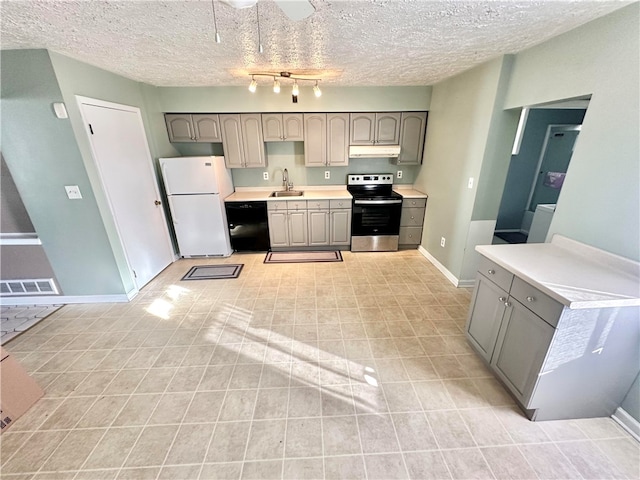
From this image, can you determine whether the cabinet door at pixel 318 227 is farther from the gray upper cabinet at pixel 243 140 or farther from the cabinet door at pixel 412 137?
the cabinet door at pixel 412 137

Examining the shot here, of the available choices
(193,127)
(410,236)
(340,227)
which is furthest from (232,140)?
(410,236)

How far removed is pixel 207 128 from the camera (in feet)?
12.2

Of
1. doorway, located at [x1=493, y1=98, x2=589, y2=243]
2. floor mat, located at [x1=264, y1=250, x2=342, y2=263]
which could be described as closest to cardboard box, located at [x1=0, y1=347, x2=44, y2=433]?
floor mat, located at [x1=264, y1=250, x2=342, y2=263]

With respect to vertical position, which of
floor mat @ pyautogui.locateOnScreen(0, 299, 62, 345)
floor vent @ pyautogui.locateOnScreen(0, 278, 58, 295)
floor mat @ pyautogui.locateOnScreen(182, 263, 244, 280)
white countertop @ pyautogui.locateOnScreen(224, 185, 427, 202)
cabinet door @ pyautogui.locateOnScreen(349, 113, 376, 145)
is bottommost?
floor mat @ pyautogui.locateOnScreen(0, 299, 62, 345)

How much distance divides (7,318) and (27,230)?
95 cm

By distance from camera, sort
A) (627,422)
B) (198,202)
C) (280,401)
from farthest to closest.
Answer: (198,202), (280,401), (627,422)

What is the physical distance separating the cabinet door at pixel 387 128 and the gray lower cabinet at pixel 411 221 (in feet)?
3.14

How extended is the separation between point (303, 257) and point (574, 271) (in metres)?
3.01

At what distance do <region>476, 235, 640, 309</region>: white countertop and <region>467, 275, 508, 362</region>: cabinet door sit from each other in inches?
9.4

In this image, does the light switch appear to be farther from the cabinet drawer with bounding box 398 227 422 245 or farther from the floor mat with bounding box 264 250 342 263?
the cabinet drawer with bounding box 398 227 422 245

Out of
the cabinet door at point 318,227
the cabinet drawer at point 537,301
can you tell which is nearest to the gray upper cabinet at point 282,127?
the cabinet door at point 318,227

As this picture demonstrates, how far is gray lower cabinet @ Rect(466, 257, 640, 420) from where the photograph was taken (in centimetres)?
137

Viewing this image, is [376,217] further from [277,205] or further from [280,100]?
[280,100]

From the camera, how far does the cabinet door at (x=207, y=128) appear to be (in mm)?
3666
